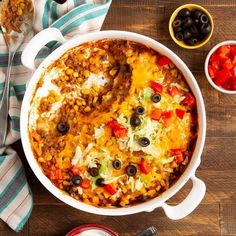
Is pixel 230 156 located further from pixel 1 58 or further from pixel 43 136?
pixel 1 58

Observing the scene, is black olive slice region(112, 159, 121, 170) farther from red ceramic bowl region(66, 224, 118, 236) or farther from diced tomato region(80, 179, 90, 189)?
red ceramic bowl region(66, 224, 118, 236)

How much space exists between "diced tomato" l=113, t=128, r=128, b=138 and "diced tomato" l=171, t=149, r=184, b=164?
0.60ft

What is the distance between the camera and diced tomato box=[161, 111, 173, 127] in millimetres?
2062

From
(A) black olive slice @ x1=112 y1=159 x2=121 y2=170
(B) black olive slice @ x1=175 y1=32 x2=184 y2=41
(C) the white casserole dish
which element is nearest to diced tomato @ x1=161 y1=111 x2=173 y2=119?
(C) the white casserole dish

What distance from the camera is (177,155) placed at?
211 cm

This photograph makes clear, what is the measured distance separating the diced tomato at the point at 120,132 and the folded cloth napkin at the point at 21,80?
0.39 metres

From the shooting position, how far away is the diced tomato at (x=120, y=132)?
6.79ft

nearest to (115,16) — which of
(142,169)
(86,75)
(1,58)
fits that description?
(86,75)

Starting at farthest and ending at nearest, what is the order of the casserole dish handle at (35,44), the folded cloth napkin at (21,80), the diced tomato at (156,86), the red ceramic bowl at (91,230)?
the red ceramic bowl at (91,230) < the folded cloth napkin at (21,80) < the diced tomato at (156,86) < the casserole dish handle at (35,44)

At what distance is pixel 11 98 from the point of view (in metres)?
2.20

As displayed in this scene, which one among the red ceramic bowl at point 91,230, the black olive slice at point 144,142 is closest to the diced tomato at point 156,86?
the black olive slice at point 144,142

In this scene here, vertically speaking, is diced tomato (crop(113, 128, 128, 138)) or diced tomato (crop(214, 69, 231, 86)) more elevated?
diced tomato (crop(214, 69, 231, 86))

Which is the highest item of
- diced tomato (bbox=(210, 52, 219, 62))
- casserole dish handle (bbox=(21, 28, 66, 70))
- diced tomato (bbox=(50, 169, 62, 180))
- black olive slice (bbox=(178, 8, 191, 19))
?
casserole dish handle (bbox=(21, 28, 66, 70))

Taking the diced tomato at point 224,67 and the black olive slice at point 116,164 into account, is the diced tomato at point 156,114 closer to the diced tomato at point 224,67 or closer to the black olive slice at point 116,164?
the black olive slice at point 116,164
